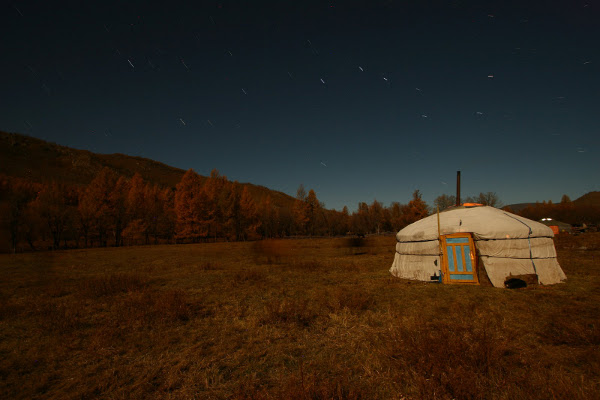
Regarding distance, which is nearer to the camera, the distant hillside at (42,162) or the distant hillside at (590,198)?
the distant hillside at (42,162)

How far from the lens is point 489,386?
3689mm

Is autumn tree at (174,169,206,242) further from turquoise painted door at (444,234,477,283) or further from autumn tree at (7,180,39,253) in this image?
turquoise painted door at (444,234,477,283)

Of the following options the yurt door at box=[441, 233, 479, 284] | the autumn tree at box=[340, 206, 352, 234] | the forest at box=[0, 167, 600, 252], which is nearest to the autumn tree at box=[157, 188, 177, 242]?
the forest at box=[0, 167, 600, 252]

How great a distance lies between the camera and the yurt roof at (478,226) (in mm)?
10852

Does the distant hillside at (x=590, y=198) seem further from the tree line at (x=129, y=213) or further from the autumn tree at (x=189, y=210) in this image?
the autumn tree at (x=189, y=210)

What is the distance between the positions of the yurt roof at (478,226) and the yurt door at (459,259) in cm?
35

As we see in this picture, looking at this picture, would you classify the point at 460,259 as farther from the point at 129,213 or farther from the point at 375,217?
the point at 375,217

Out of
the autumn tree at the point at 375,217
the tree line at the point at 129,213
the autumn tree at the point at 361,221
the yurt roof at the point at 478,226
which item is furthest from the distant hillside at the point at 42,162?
the yurt roof at the point at 478,226

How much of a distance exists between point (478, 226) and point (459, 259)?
1684mm

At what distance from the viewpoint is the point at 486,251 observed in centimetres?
1102

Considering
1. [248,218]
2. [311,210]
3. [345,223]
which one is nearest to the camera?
[248,218]

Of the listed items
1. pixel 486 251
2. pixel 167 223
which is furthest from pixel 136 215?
pixel 486 251

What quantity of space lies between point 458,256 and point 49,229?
48195mm

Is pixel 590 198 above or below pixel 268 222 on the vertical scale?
above
